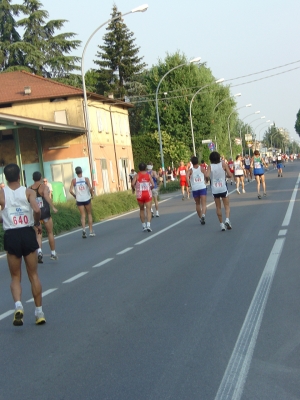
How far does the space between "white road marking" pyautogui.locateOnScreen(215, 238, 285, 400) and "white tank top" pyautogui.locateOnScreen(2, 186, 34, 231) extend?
101 inches

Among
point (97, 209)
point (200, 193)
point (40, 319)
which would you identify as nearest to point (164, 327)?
point (40, 319)

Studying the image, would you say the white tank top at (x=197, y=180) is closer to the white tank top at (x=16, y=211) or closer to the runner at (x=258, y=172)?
the runner at (x=258, y=172)

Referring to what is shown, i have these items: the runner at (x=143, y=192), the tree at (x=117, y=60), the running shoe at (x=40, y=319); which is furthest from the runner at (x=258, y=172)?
the tree at (x=117, y=60)

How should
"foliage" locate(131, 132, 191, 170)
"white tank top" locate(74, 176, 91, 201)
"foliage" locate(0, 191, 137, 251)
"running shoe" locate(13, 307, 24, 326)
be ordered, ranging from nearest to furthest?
"running shoe" locate(13, 307, 24, 326) → "white tank top" locate(74, 176, 91, 201) → "foliage" locate(0, 191, 137, 251) → "foliage" locate(131, 132, 191, 170)

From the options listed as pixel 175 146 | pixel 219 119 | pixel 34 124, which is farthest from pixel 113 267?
pixel 219 119

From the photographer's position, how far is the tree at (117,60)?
252 feet

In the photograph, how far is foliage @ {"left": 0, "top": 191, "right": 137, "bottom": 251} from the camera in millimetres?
21997

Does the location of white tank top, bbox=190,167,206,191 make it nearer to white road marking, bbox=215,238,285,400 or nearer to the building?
white road marking, bbox=215,238,285,400

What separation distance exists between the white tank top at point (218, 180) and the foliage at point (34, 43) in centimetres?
4390

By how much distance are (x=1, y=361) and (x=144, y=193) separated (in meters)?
12.2

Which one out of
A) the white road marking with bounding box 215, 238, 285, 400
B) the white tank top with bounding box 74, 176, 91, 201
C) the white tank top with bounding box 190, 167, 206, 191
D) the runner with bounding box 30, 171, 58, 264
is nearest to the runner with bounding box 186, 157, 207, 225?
the white tank top with bounding box 190, 167, 206, 191

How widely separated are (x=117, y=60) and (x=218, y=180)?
2482 inches

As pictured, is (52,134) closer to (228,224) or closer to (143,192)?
(143,192)

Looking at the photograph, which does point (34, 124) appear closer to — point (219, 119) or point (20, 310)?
point (20, 310)
